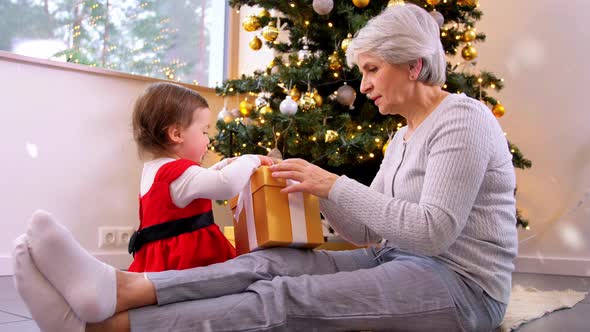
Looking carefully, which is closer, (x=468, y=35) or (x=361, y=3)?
(x=361, y=3)

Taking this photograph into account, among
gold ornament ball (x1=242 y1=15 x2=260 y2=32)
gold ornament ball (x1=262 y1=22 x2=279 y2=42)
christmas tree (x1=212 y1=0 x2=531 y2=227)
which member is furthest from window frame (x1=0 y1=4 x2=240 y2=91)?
gold ornament ball (x1=262 y1=22 x2=279 y2=42)

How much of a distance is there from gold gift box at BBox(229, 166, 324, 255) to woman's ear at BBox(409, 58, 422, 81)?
1.21ft

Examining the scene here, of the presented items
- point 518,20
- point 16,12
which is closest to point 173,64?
point 16,12

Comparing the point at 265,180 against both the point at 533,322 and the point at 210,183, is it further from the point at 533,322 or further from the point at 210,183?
the point at 533,322

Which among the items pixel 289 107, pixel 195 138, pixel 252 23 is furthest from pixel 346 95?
pixel 195 138

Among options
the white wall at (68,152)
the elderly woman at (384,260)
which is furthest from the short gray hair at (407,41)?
the white wall at (68,152)

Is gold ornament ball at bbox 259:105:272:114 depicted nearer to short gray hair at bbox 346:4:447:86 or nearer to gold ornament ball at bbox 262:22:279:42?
gold ornament ball at bbox 262:22:279:42

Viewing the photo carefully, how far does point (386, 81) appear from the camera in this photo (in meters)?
1.48

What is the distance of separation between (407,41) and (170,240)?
2.37 feet

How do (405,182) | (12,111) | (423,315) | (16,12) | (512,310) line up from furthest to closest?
(16,12), (12,111), (512,310), (405,182), (423,315)

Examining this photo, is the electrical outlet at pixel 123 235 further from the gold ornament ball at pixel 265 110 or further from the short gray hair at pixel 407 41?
the short gray hair at pixel 407 41

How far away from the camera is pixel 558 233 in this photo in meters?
3.33

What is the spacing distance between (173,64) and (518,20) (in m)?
2.02

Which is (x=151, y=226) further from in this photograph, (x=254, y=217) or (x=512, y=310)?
(x=512, y=310)
